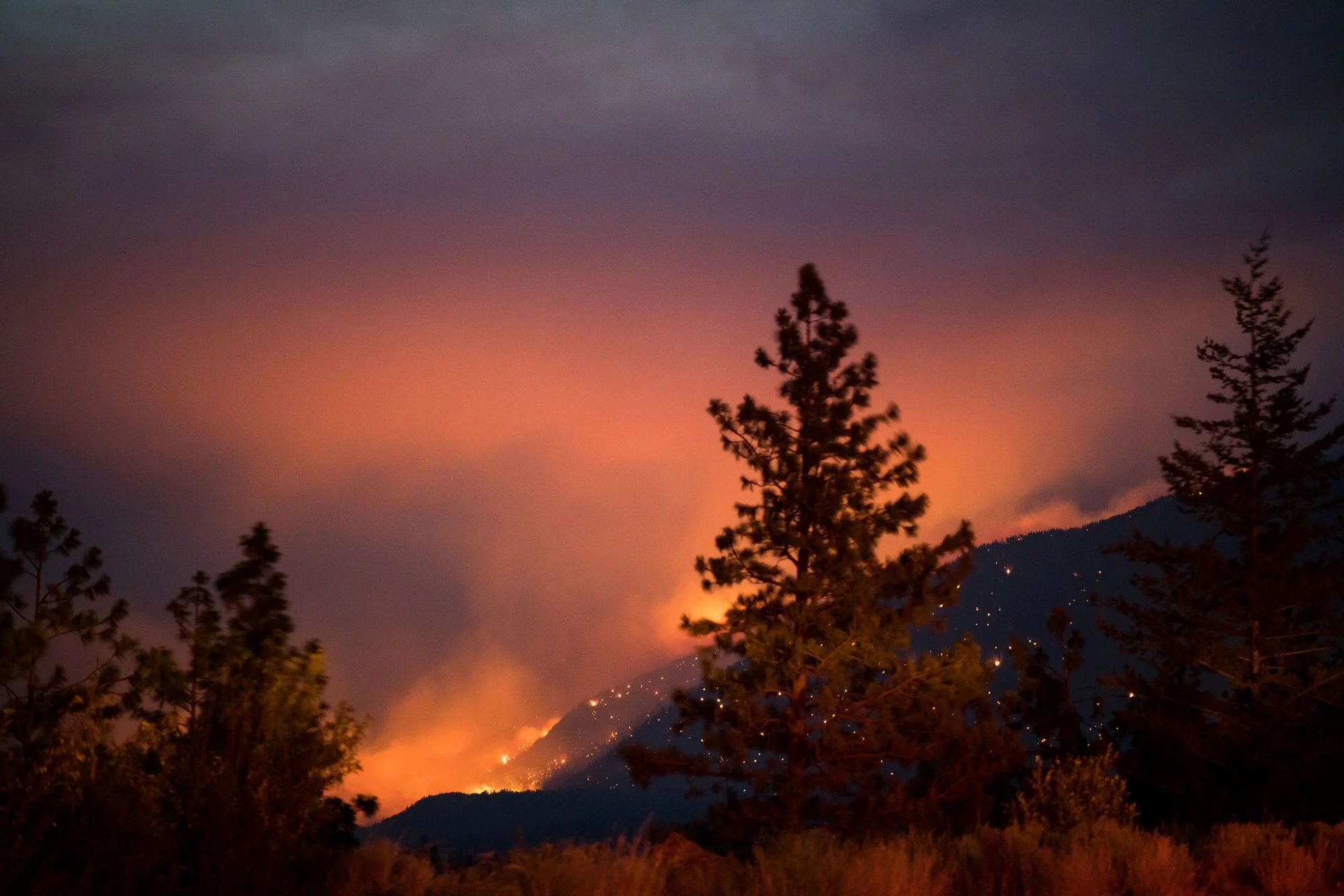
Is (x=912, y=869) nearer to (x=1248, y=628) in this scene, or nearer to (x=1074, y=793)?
(x=1074, y=793)

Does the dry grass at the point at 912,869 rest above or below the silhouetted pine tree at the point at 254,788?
below

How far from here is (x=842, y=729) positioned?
87.9 ft

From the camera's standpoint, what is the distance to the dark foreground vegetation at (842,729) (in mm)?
7176

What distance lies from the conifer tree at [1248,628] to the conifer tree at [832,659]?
13.6m

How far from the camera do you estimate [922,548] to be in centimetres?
2803

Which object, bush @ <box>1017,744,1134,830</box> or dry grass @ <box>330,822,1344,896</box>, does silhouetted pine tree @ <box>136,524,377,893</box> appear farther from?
bush @ <box>1017,744,1134,830</box>

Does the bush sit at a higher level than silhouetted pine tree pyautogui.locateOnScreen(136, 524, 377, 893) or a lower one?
lower

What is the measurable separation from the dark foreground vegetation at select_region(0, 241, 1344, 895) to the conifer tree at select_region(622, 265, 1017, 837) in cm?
7

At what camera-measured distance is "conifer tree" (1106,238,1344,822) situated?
36.2 metres

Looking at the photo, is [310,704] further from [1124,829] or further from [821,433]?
[821,433]

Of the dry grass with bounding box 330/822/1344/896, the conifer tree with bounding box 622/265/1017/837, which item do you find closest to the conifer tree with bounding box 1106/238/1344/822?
the conifer tree with bounding box 622/265/1017/837

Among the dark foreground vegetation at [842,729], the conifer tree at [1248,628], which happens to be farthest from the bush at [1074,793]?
the conifer tree at [1248,628]

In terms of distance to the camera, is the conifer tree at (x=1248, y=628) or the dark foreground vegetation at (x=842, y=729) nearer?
the dark foreground vegetation at (x=842, y=729)

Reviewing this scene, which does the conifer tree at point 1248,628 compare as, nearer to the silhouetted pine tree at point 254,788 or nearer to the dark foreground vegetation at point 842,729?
the dark foreground vegetation at point 842,729
